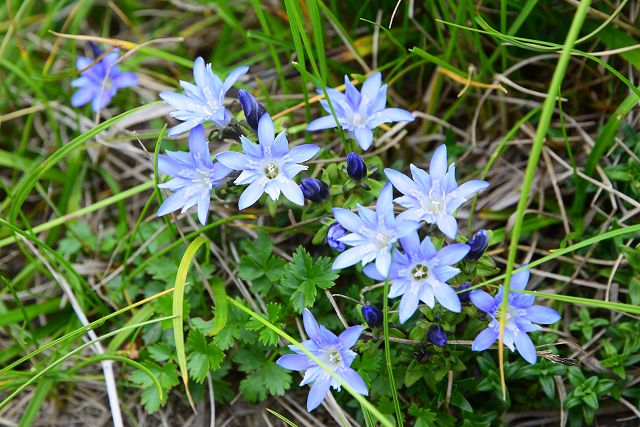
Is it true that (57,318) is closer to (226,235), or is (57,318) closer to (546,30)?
(226,235)

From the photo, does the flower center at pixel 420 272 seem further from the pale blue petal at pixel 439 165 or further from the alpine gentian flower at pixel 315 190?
the alpine gentian flower at pixel 315 190

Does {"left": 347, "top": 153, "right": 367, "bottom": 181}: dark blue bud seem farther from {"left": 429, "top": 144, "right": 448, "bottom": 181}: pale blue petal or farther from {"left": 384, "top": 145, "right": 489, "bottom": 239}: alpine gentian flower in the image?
{"left": 429, "top": 144, "right": 448, "bottom": 181}: pale blue petal

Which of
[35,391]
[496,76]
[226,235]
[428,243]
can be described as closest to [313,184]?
[428,243]

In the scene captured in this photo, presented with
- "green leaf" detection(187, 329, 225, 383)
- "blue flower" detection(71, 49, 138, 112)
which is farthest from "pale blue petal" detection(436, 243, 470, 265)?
"blue flower" detection(71, 49, 138, 112)

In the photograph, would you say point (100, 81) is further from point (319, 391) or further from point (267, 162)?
point (319, 391)

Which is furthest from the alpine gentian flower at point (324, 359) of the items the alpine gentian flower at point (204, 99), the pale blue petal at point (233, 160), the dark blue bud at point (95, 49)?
the dark blue bud at point (95, 49)
